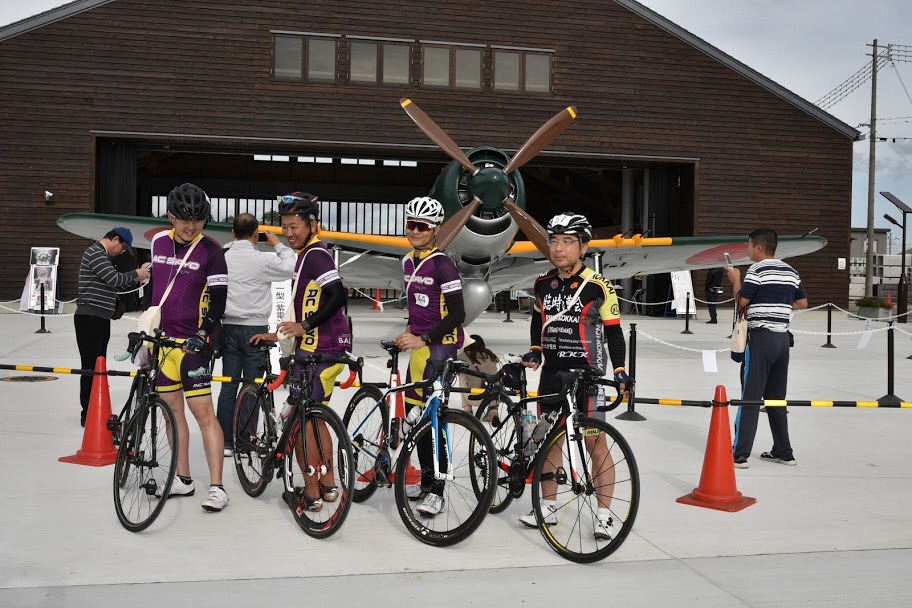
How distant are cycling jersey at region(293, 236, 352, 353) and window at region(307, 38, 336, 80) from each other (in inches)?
830

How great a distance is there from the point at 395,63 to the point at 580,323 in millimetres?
21962

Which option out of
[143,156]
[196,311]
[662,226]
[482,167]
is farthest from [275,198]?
[196,311]

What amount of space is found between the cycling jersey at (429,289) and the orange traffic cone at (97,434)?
8.28ft

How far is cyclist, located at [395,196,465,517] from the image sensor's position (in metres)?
4.46

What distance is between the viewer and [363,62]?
80.4 ft

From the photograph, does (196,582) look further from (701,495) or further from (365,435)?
(701,495)

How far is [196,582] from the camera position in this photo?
3.46 meters

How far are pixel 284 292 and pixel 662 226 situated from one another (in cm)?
2094

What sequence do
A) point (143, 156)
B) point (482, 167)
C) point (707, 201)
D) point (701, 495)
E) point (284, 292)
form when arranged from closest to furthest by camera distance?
point (701, 495)
point (284, 292)
point (482, 167)
point (707, 201)
point (143, 156)

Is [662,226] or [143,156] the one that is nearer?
[662,226]

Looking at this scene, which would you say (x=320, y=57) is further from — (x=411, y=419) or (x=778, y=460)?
(x=411, y=419)

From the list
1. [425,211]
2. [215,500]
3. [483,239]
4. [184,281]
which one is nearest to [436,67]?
[483,239]

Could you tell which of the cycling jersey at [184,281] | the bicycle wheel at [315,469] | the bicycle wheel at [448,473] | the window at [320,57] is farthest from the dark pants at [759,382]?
the window at [320,57]

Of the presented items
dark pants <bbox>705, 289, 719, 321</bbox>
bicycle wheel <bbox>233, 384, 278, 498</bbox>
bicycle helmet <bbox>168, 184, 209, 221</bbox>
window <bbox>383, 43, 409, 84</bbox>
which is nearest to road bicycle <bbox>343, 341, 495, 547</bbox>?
bicycle wheel <bbox>233, 384, 278, 498</bbox>
